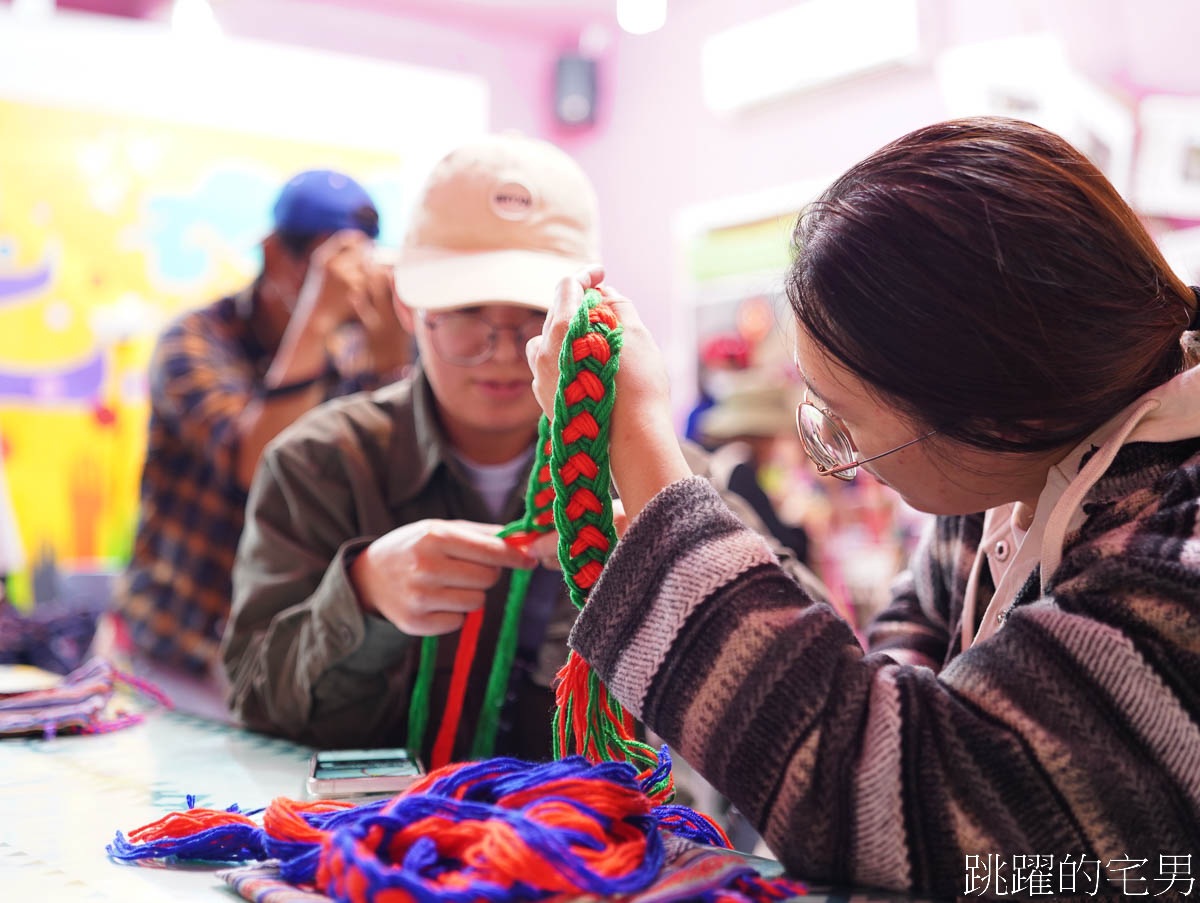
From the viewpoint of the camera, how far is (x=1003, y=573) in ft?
2.73

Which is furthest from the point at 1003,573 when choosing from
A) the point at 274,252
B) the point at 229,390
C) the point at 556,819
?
the point at 274,252

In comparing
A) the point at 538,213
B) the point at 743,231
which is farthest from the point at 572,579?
the point at 743,231

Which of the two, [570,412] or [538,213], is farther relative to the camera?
[538,213]

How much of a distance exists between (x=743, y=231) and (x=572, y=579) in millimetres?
3015

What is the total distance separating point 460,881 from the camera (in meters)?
0.57

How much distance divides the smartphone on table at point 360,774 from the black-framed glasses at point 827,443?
0.42 metres

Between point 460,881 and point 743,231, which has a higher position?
point 743,231

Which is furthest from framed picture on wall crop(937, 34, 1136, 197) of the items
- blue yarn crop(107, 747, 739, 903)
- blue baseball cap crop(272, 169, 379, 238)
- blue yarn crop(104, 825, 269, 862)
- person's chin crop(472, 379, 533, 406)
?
blue yarn crop(104, 825, 269, 862)

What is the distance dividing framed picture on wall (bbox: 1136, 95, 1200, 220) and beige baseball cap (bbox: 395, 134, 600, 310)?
1.67 m

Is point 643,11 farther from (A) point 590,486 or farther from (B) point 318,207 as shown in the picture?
(A) point 590,486

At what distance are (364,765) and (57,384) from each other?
2792 millimetres

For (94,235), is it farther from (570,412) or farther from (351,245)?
(570,412)

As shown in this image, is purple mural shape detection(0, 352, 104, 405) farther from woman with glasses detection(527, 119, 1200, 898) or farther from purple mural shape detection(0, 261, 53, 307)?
woman with glasses detection(527, 119, 1200, 898)

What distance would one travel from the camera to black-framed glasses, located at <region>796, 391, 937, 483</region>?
0.81 metres
